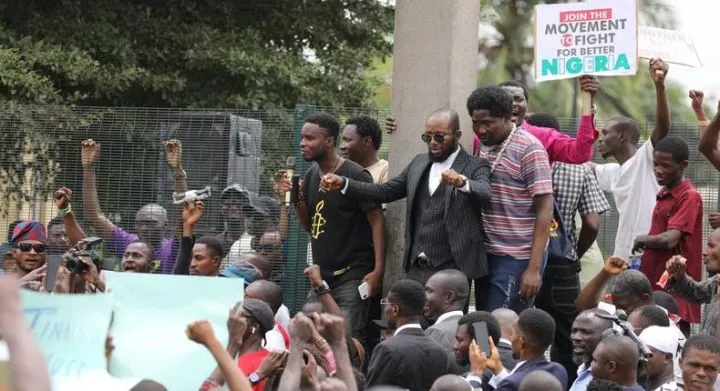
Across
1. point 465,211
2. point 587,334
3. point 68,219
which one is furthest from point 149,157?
point 587,334

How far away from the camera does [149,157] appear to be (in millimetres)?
12180

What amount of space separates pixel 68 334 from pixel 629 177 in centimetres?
519

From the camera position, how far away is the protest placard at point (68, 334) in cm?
651

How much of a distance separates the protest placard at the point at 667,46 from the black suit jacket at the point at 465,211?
1500 mm

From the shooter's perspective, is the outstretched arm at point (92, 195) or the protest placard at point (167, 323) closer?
the protest placard at point (167, 323)

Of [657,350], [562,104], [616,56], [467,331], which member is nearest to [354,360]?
[467,331]

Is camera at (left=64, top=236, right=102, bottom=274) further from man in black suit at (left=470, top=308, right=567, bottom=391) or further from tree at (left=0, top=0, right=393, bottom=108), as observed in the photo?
tree at (left=0, top=0, right=393, bottom=108)

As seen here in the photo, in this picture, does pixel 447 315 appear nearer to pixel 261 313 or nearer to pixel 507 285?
pixel 507 285

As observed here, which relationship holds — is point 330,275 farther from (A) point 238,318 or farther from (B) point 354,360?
(A) point 238,318

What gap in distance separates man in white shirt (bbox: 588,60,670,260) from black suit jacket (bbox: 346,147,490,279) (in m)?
1.32

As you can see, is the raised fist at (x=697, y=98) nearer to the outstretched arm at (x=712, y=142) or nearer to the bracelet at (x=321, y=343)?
the outstretched arm at (x=712, y=142)

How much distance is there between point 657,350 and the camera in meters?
8.45

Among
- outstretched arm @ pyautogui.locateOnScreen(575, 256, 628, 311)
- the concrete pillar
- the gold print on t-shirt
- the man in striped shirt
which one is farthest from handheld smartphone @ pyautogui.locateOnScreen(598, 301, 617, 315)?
the gold print on t-shirt

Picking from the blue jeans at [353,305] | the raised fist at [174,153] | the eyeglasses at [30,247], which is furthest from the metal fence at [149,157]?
the blue jeans at [353,305]
